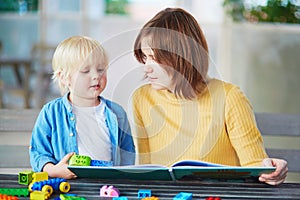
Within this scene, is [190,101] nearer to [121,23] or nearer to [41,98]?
[41,98]

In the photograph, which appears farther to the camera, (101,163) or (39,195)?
(101,163)

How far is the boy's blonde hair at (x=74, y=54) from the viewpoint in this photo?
4.58 ft

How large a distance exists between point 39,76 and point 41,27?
1026mm

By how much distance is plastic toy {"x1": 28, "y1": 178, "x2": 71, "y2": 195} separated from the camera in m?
1.20

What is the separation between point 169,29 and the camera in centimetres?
144

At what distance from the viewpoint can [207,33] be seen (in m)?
6.40

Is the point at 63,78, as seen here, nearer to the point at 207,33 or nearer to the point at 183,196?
the point at 183,196

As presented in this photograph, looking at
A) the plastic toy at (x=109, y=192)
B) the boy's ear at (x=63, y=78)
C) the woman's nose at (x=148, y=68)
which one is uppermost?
the woman's nose at (x=148, y=68)

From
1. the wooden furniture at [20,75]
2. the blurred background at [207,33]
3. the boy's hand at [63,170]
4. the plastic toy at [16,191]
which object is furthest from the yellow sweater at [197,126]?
the wooden furniture at [20,75]

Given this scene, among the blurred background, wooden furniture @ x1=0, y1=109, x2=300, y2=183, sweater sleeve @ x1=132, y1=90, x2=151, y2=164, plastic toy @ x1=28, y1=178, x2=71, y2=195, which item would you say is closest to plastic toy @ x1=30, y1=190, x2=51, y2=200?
plastic toy @ x1=28, y1=178, x2=71, y2=195

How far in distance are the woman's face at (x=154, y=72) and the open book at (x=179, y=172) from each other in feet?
0.78

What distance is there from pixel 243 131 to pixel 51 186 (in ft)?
1.57

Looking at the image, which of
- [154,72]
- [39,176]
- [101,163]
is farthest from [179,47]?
A: [39,176]

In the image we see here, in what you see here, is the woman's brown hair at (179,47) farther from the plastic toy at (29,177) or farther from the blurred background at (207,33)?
the blurred background at (207,33)
